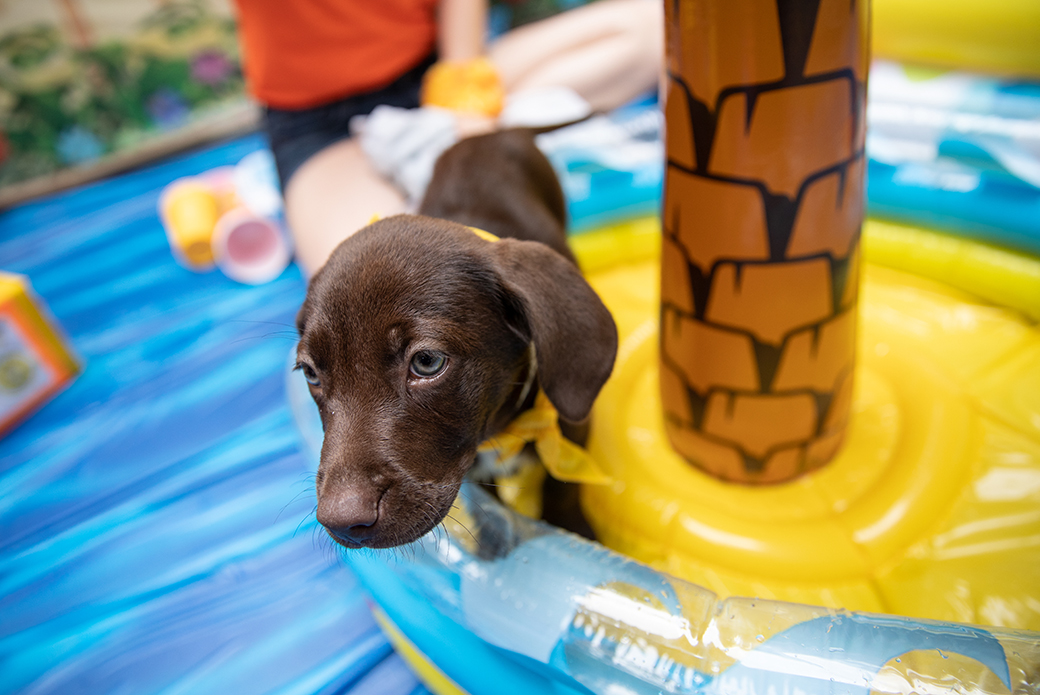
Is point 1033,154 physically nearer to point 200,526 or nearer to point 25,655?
point 200,526

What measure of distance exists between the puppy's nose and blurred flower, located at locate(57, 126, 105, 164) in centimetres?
522

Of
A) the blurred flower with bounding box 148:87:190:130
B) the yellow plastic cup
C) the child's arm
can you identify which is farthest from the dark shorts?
the blurred flower with bounding box 148:87:190:130

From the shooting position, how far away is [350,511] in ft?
2.94

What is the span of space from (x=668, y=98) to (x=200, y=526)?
1.81 metres

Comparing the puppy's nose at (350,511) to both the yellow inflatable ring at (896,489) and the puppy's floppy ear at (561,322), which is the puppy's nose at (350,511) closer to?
the puppy's floppy ear at (561,322)

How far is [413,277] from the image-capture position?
101cm

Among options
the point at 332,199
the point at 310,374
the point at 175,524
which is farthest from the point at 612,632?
the point at 332,199

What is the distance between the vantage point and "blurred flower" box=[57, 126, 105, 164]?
4648 mm

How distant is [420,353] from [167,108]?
5.10m

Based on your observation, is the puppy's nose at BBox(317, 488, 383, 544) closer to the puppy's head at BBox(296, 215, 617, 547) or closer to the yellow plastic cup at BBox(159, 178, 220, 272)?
the puppy's head at BBox(296, 215, 617, 547)

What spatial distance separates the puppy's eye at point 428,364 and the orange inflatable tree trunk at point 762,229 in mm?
585

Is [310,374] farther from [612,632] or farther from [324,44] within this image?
[324,44]

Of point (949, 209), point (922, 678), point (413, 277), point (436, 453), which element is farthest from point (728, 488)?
point (949, 209)

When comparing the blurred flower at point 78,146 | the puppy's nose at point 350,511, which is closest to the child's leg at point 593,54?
the puppy's nose at point 350,511
